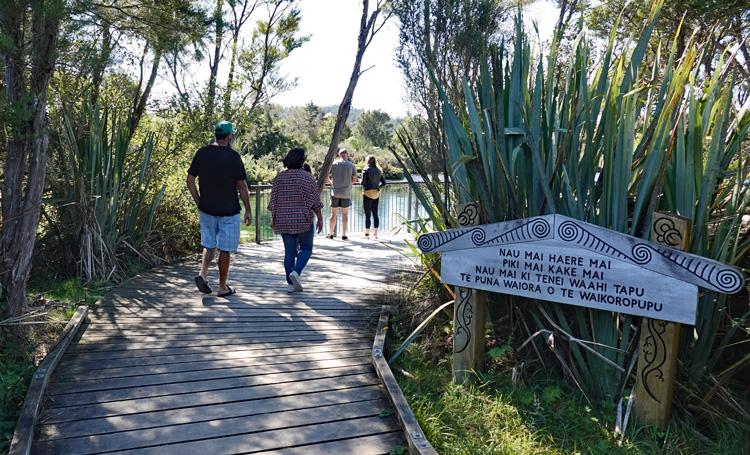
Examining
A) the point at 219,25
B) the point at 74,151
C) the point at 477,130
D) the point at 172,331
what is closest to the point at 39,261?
the point at 74,151

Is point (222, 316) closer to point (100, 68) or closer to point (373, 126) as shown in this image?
point (100, 68)

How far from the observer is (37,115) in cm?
421

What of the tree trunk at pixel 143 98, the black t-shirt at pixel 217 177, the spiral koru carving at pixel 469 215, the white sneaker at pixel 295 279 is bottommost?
the white sneaker at pixel 295 279

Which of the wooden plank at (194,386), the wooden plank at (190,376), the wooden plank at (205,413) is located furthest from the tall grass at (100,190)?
the wooden plank at (205,413)

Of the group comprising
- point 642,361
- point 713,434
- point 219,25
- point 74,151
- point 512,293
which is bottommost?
point 713,434

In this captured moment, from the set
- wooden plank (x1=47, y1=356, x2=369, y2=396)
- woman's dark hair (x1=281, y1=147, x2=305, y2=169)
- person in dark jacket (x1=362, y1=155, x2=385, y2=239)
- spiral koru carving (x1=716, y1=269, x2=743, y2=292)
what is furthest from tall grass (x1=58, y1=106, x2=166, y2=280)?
spiral koru carving (x1=716, y1=269, x2=743, y2=292)

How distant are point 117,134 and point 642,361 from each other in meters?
6.05

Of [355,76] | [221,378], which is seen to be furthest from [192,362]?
[355,76]

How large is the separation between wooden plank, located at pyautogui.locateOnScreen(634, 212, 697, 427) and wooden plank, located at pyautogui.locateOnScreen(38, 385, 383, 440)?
1531 millimetres

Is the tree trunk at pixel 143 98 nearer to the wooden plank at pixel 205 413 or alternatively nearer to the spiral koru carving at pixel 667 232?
the wooden plank at pixel 205 413

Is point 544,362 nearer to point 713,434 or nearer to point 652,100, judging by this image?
point 713,434

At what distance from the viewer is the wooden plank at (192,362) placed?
385 centimetres

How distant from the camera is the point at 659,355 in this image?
321 centimetres

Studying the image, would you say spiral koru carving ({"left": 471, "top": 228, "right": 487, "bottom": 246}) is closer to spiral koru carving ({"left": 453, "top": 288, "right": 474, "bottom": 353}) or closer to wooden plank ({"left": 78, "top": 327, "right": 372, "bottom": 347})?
spiral koru carving ({"left": 453, "top": 288, "right": 474, "bottom": 353})
